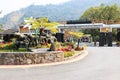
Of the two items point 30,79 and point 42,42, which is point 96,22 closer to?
point 42,42

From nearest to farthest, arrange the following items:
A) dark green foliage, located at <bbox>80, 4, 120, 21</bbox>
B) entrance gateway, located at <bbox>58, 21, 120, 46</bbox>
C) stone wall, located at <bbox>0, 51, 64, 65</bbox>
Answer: stone wall, located at <bbox>0, 51, 64, 65</bbox>, entrance gateway, located at <bbox>58, 21, 120, 46</bbox>, dark green foliage, located at <bbox>80, 4, 120, 21</bbox>

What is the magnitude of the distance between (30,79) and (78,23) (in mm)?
45633

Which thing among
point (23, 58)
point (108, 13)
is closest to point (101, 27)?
point (23, 58)

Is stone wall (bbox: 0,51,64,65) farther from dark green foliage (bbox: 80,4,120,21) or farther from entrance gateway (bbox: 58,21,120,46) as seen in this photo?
dark green foliage (bbox: 80,4,120,21)

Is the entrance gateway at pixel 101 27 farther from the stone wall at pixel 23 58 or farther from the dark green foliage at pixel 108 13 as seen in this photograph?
the stone wall at pixel 23 58

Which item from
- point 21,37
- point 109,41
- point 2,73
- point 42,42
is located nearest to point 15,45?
point 21,37

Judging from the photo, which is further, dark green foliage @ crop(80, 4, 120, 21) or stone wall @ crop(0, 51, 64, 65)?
dark green foliage @ crop(80, 4, 120, 21)

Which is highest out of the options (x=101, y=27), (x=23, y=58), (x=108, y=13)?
(x=108, y=13)

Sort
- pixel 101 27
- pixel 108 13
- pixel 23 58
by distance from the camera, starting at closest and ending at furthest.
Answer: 1. pixel 23 58
2. pixel 101 27
3. pixel 108 13

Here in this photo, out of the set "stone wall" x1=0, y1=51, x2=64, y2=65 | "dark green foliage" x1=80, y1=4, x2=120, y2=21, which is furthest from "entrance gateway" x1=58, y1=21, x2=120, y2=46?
"stone wall" x1=0, y1=51, x2=64, y2=65

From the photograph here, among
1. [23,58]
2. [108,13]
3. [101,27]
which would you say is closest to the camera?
[23,58]

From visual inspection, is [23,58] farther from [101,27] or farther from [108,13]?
[108,13]

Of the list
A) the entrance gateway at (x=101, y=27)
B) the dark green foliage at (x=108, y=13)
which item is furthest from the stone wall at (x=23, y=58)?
the dark green foliage at (x=108, y=13)

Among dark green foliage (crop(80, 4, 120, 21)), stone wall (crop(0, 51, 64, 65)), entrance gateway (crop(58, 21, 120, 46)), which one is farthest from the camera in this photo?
dark green foliage (crop(80, 4, 120, 21))
